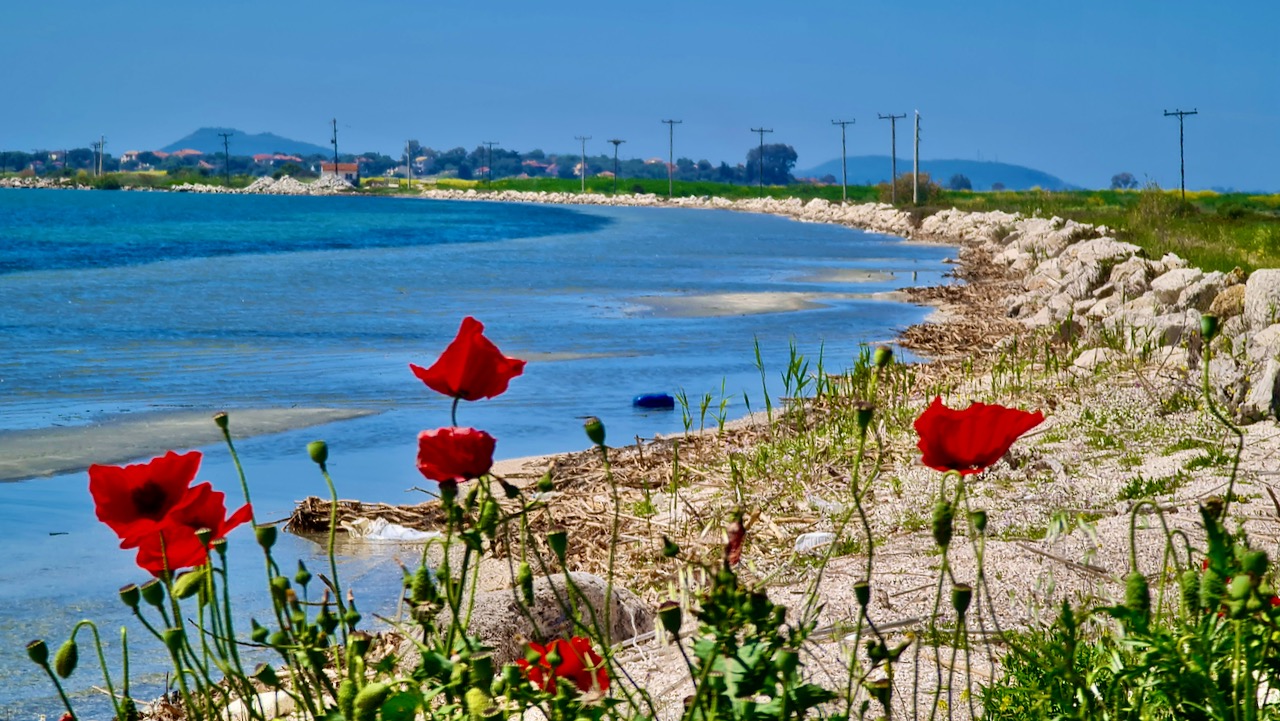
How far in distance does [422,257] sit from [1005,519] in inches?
1074

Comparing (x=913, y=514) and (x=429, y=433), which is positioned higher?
(x=429, y=433)

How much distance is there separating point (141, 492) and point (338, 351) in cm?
1070

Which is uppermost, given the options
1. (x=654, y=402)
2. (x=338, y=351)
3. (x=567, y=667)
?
(x=567, y=667)

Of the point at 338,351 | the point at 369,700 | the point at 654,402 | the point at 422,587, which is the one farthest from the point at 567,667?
the point at 338,351

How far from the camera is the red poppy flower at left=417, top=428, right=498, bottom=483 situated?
64.3 inches

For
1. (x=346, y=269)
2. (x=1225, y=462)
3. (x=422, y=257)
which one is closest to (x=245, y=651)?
(x=1225, y=462)

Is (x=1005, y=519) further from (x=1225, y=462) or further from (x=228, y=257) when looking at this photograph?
(x=228, y=257)

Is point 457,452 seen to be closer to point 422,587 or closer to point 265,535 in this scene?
point 422,587

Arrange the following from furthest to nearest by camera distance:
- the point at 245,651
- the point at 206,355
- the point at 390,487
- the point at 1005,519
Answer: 1. the point at 206,355
2. the point at 390,487
3. the point at 1005,519
4. the point at 245,651

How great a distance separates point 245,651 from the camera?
12.6ft

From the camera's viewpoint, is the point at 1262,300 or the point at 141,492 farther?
the point at 1262,300

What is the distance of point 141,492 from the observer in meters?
1.76

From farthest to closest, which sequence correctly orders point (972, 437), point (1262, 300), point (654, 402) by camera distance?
1. point (654, 402)
2. point (1262, 300)
3. point (972, 437)

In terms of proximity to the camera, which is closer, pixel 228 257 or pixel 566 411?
pixel 566 411
